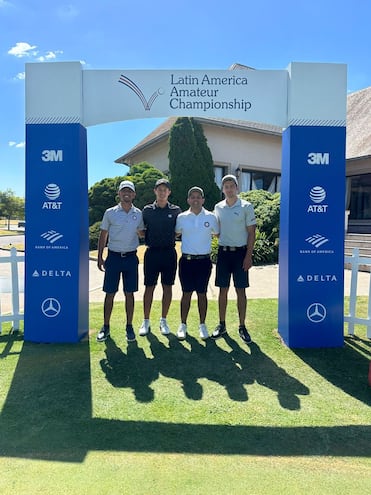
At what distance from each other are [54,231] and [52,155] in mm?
992

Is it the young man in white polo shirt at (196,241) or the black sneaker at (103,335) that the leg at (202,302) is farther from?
the black sneaker at (103,335)

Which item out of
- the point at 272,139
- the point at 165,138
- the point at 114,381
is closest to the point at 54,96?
the point at 114,381

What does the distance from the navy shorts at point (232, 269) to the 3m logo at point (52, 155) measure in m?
2.44

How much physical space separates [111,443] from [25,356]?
2.20 m

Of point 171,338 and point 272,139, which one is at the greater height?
point 272,139

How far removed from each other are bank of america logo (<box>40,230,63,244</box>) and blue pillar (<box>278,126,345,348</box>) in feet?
9.93

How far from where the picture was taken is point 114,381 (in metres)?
4.07

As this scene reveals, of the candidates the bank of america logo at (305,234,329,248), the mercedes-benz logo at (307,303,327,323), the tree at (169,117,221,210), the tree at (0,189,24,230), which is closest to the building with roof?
the tree at (169,117,221,210)

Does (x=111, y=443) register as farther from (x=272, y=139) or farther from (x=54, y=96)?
(x=272, y=139)

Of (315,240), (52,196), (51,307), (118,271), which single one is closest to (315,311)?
(315,240)

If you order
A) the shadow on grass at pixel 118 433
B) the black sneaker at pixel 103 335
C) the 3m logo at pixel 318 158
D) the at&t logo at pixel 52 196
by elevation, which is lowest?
the shadow on grass at pixel 118 433

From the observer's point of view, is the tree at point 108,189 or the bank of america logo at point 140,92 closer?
the bank of america logo at point 140,92

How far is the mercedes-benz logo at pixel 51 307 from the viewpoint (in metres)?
5.19

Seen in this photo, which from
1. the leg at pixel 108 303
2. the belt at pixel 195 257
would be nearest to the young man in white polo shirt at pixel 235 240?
the belt at pixel 195 257
